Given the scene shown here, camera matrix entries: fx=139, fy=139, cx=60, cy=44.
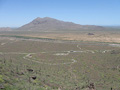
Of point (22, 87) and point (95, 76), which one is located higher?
point (22, 87)

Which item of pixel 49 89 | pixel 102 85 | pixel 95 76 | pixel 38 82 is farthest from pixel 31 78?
pixel 95 76

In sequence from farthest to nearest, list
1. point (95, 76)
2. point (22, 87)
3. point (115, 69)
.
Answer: point (115, 69), point (95, 76), point (22, 87)

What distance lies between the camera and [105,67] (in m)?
35.5

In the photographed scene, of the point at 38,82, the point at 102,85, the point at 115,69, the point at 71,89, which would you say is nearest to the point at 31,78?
the point at 38,82

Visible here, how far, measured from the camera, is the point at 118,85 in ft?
75.4

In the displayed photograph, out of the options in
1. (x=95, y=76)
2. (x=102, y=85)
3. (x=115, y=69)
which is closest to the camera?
(x=102, y=85)

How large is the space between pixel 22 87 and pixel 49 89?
11.6 ft

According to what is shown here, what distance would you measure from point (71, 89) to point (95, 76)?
1098 centimetres

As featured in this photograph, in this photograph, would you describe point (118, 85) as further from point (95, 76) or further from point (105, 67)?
point (105, 67)

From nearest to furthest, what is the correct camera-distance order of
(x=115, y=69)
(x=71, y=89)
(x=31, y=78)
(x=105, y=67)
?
(x=71, y=89), (x=31, y=78), (x=115, y=69), (x=105, y=67)

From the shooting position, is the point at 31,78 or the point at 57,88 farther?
the point at 31,78

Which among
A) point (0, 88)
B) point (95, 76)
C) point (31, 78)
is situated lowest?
point (95, 76)

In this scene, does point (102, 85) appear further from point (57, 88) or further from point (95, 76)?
point (57, 88)

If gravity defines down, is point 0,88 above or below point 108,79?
above
